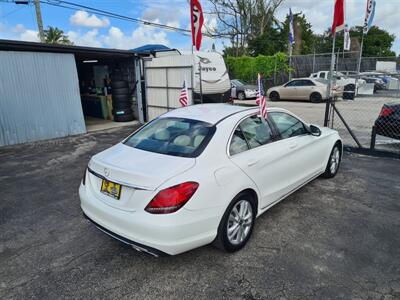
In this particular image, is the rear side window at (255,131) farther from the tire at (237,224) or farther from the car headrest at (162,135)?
the car headrest at (162,135)

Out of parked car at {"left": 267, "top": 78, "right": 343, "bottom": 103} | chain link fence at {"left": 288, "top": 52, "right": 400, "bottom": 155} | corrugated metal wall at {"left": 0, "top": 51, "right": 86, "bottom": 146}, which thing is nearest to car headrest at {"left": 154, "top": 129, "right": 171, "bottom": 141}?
chain link fence at {"left": 288, "top": 52, "right": 400, "bottom": 155}

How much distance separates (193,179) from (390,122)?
234 inches

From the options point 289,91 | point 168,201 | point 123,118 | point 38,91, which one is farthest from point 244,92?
point 168,201

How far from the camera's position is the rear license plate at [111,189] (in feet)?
8.59

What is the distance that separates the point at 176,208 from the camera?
240 centimetres

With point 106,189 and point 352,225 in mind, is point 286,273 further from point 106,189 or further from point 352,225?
point 106,189

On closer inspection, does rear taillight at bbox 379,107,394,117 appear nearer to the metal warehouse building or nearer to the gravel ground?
the gravel ground

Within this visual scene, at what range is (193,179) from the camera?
251 cm

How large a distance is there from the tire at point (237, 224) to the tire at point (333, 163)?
2.33 meters

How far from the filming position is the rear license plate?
262 centimetres

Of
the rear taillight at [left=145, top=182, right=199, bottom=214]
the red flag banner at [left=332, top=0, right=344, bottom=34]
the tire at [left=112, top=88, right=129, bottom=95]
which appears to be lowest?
the rear taillight at [left=145, top=182, right=199, bottom=214]

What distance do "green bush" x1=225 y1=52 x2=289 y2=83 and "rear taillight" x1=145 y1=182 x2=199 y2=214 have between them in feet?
68.9

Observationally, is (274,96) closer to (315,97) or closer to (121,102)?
(315,97)

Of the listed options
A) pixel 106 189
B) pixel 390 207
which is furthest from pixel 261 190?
pixel 390 207
